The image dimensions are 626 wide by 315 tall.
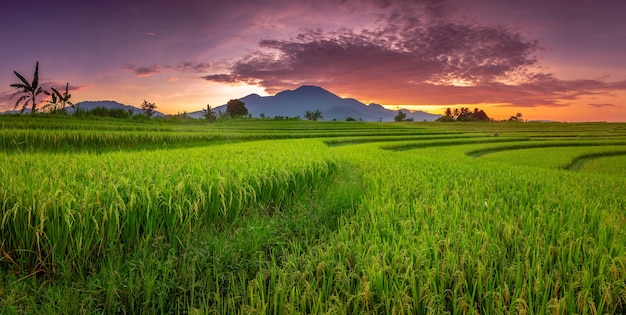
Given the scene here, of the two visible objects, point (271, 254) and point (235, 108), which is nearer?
point (271, 254)

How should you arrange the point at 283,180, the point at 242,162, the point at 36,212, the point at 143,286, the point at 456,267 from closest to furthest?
the point at 456,267 < the point at 143,286 < the point at 36,212 < the point at 283,180 < the point at 242,162

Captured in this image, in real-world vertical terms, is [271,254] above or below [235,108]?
below

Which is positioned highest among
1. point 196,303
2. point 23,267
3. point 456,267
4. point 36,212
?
point 36,212

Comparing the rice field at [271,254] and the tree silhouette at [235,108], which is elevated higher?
the tree silhouette at [235,108]

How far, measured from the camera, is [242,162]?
6160 millimetres

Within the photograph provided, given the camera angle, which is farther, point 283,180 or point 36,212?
point 283,180

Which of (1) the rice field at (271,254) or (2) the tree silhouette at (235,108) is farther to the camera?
(2) the tree silhouette at (235,108)

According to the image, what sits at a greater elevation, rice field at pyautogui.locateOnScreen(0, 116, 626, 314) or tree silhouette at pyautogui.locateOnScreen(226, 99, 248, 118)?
tree silhouette at pyautogui.locateOnScreen(226, 99, 248, 118)

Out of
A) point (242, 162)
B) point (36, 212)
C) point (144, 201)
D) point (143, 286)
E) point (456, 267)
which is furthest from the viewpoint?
point (242, 162)

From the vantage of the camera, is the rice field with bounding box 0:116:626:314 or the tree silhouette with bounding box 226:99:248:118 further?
the tree silhouette with bounding box 226:99:248:118

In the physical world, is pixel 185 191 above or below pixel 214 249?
above

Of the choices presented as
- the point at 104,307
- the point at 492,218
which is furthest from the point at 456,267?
the point at 104,307

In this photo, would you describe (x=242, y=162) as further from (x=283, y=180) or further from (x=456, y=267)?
(x=456, y=267)

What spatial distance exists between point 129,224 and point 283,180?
2.58 metres
